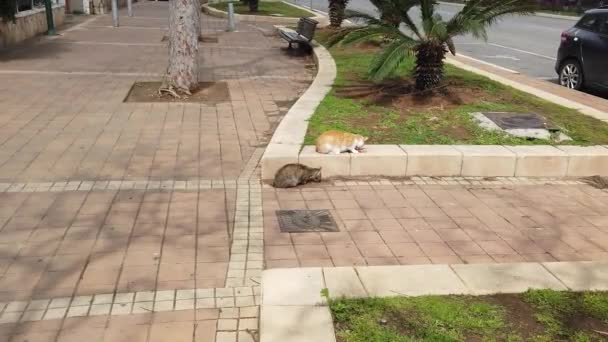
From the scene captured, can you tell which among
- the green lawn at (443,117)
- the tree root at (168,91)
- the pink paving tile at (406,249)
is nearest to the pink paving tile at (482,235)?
the pink paving tile at (406,249)

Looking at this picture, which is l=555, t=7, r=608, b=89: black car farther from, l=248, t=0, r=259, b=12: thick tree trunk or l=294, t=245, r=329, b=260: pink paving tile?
l=248, t=0, r=259, b=12: thick tree trunk

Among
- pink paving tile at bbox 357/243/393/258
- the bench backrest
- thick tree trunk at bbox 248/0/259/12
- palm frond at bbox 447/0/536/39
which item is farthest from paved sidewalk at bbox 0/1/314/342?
thick tree trunk at bbox 248/0/259/12

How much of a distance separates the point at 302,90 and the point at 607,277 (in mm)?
7414

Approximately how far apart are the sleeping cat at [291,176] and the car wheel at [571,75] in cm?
739

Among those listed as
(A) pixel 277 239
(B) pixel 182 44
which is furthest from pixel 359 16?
(A) pixel 277 239

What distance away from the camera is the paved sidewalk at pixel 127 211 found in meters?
3.58

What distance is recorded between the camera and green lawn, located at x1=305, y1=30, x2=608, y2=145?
6.83 metres

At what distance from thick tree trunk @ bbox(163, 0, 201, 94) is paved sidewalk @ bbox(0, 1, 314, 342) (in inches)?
28.4

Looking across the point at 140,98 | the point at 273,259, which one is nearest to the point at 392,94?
the point at 140,98

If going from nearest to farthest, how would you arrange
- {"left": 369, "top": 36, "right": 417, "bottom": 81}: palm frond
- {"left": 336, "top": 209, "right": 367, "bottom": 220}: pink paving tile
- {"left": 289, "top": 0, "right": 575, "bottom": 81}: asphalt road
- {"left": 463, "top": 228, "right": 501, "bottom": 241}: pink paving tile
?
{"left": 463, "top": 228, "right": 501, "bottom": 241}: pink paving tile, {"left": 336, "top": 209, "right": 367, "bottom": 220}: pink paving tile, {"left": 369, "top": 36, "right": 417, "bottom": 81}: palm frond, {"left": 289, "top": 0, "right": 575, "bottom": 81}: asphalt road

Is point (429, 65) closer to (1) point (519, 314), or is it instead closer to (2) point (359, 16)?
(2) point (359, 16)

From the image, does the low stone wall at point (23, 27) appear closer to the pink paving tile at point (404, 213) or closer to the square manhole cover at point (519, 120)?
the square manhole cover at point (519, 120)

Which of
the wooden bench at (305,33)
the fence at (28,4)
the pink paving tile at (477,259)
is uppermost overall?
the fence at (28,4)

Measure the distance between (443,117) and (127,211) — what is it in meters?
4.41
